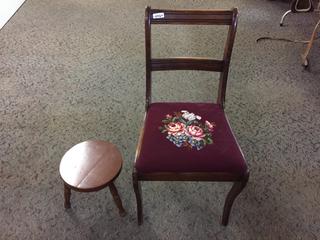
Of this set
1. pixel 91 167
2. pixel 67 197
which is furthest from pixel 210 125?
pixel 67 197

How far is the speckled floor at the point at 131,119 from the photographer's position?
1.36 meters

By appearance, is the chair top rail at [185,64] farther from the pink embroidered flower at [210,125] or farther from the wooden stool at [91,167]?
the wooden stool at [91,167]

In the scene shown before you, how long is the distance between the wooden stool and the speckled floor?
0.79 feet

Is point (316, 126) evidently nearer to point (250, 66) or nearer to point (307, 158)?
point (307, 158)

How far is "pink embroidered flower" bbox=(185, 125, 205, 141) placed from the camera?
1.18 m

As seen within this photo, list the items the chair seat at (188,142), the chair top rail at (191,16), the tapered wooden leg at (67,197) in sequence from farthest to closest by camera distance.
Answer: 1. the tapered wooden leg at (67,197)
2. the chair top rail at (191,16)
3. the chair seat at (188,142)

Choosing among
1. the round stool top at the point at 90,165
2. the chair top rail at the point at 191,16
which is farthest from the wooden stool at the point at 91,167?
the chair top rail at the point at 191,16

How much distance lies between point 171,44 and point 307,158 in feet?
5.29

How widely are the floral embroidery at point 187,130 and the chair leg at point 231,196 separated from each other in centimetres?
20

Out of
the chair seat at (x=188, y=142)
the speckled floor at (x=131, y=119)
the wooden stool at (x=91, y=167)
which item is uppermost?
the chair seat at (x=188, y=142)

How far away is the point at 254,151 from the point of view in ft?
5.57

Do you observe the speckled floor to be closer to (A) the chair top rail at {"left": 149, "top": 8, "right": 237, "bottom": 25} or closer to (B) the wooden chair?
(B) the wooden chair

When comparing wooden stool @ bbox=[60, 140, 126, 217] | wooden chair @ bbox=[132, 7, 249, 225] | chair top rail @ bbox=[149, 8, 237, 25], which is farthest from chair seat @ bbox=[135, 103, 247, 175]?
chair top rail @ bbox=[149, 8, 237, 25]

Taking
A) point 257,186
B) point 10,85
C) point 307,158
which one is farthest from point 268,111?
point 10,85
